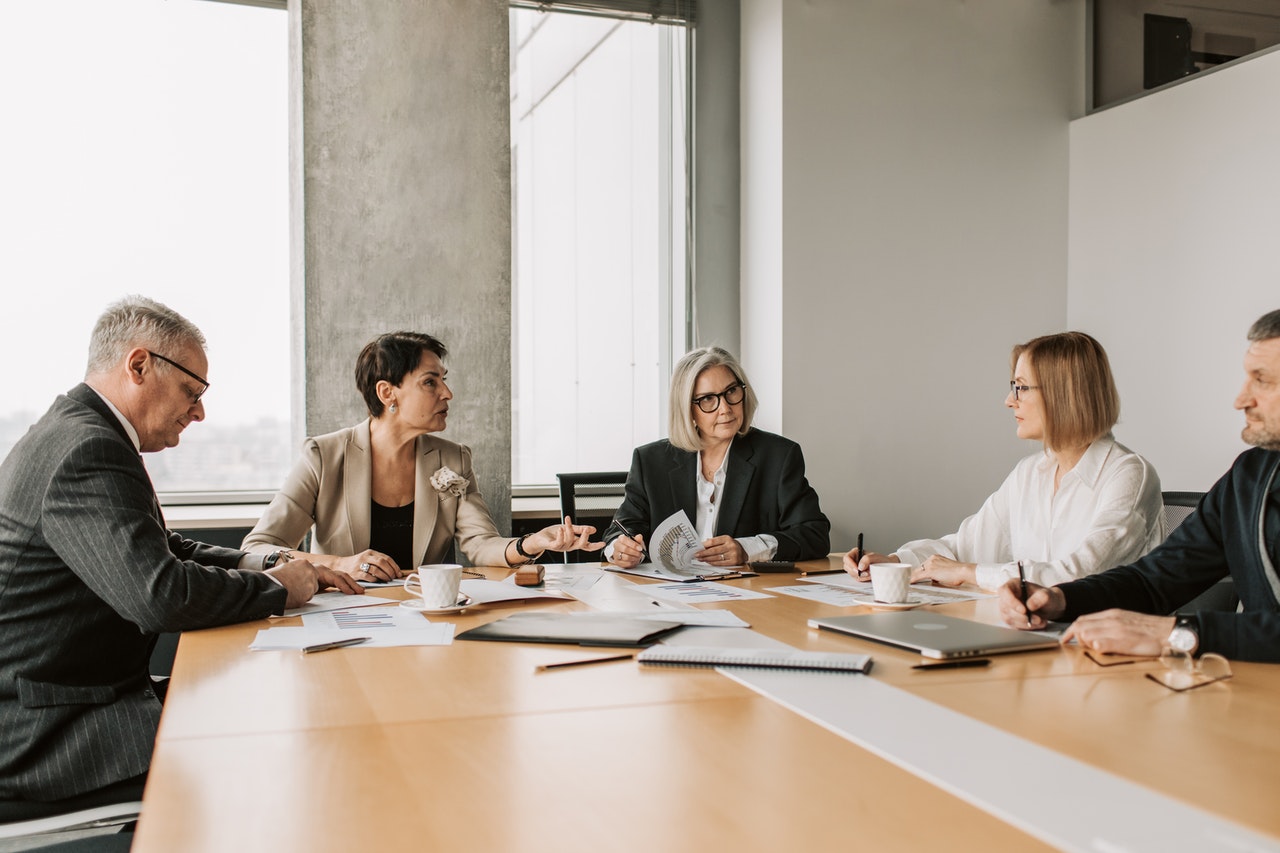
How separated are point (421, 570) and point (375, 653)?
0.40 metres

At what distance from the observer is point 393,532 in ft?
10.2

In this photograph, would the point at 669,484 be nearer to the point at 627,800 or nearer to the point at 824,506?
the point at 824,506

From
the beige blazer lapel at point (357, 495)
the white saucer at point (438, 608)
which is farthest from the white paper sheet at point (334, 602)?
the beige blazer lapel at point (357, 495)

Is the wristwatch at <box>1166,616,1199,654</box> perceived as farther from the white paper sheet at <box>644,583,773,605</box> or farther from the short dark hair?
the short dark hair

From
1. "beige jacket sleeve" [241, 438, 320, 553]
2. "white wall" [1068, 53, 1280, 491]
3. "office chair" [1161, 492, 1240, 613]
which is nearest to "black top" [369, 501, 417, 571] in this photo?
"beige jacket sleeve" [241, 438, 320, 553]

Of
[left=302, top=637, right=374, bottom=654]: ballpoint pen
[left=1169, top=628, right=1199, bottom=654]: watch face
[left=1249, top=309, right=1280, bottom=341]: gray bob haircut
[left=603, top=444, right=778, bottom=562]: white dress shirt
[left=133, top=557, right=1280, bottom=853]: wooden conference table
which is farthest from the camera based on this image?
[left=603, top=444, right=778, bottom=562]: white dress shirt

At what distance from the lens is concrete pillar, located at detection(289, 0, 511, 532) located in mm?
3727

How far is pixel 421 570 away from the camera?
1996 millimetres

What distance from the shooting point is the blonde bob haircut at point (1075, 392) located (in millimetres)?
2639

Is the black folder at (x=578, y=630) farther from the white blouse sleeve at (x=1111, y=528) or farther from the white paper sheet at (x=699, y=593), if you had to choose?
the white blouse sleeve at (x=1111, y=528)

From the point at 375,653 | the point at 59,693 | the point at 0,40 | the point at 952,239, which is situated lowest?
the point at 59,693

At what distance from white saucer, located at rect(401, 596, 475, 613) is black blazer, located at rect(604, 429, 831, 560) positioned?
3.74 feet

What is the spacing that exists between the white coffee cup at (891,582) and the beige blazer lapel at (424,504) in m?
1.48

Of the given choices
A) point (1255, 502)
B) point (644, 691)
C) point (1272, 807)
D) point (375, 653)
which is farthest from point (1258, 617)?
point (375, 653)
